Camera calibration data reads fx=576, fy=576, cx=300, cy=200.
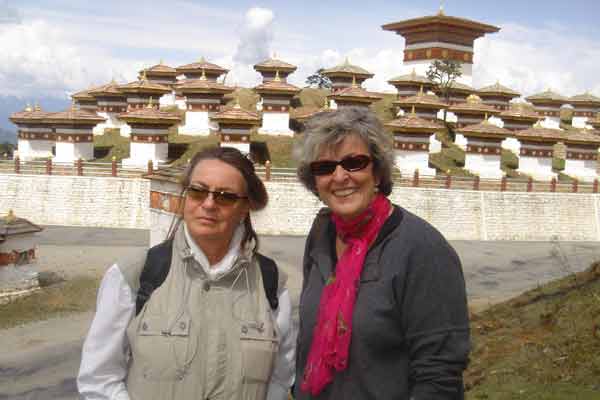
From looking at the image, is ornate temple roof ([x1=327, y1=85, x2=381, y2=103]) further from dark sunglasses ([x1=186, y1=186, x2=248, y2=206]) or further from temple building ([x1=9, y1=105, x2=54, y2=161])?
dark sunglasses ([x1=186, y1=186, x2=248, y2=206])

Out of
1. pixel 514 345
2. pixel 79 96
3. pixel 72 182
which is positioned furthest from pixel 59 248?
pixel 79 96

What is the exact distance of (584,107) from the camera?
4241 centimetres

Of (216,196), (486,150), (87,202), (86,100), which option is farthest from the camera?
(86,100)

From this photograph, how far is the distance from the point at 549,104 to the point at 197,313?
43495mm

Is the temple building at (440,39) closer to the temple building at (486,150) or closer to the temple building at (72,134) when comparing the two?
the temple building at (486,150)

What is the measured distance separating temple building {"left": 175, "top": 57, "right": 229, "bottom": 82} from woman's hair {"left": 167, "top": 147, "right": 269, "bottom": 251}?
1317 inches

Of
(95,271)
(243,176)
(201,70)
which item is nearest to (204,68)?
(201,70)

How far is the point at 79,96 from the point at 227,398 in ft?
118

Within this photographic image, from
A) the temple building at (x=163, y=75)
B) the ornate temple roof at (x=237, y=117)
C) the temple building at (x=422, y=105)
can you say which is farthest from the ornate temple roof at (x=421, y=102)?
the temple building at (x=163, y=75)

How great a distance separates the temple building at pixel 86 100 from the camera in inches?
1387

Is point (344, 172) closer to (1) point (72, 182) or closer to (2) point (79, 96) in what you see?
(1) point (72, 182)

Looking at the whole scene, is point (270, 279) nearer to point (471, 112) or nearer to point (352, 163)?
point (352, 163)

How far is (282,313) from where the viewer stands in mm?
2957

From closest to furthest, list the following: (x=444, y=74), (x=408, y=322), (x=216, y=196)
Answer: (x=408, y=322) < (x=216, y=196) < (x=444, y=74)
